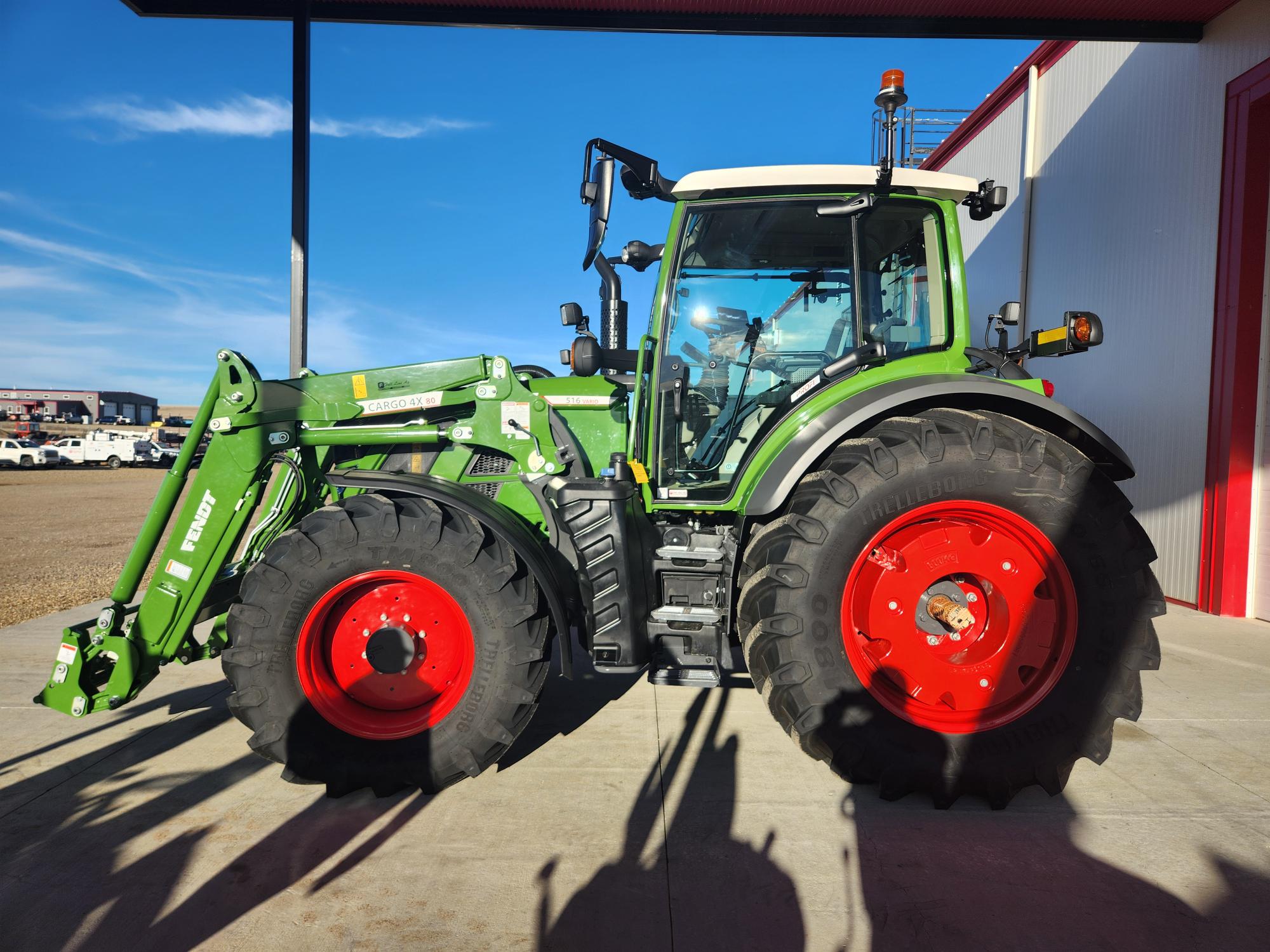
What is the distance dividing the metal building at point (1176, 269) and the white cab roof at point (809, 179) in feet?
13.8

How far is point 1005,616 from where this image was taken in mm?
2564

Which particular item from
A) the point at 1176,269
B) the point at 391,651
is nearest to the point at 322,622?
the point at 391,651

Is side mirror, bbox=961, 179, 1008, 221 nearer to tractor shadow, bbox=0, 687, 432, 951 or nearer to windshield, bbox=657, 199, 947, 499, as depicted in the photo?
windshield, bbox=657, 199, 947, 499

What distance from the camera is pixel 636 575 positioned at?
272 centimetres

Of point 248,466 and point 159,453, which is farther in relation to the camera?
point 159,453

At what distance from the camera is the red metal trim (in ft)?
25.3

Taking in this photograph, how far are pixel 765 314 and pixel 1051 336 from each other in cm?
111

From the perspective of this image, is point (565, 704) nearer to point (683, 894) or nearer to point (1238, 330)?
point (683, 894)

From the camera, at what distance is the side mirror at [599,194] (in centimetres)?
255

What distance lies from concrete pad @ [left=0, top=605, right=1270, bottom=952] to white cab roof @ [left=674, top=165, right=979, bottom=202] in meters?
2.30

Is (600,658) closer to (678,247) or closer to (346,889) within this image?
(346,889)

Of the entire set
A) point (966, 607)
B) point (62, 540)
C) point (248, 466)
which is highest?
point (248, 466)

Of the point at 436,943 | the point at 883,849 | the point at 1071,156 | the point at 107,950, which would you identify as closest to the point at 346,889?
the point at 436,943

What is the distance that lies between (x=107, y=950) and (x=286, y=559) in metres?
1.16
